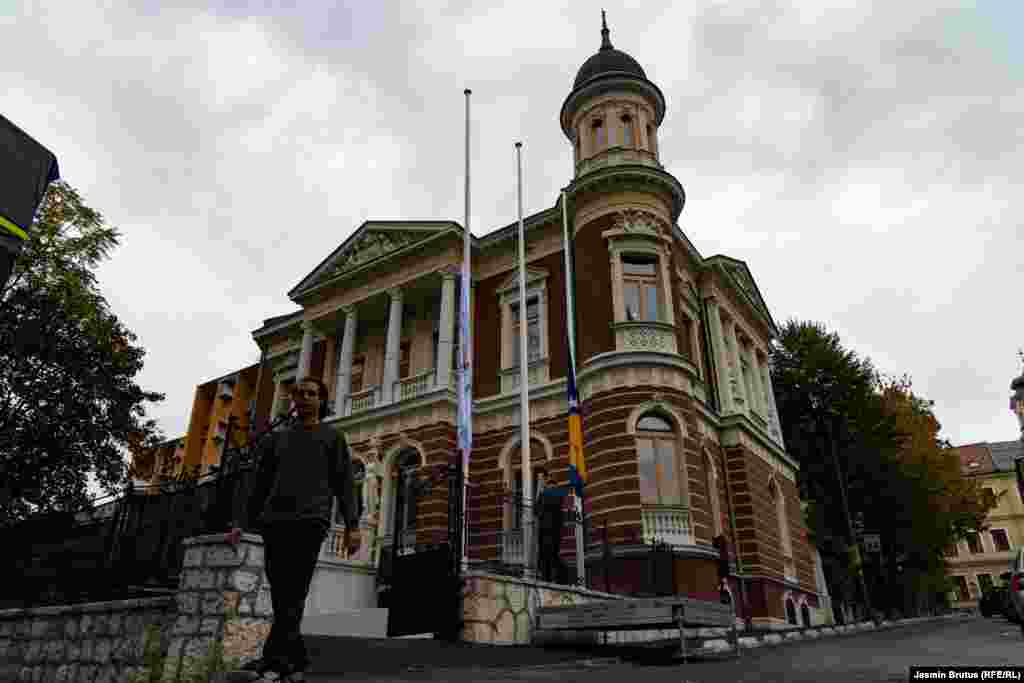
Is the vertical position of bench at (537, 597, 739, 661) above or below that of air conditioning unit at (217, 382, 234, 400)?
below

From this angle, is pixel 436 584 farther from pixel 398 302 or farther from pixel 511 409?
pixel 398 302

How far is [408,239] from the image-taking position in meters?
24.9

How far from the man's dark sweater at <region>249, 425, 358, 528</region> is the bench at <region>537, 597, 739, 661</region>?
17.0ft

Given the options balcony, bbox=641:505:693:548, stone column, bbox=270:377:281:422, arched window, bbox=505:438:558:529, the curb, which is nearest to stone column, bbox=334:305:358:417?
stone column, bbox=270:377:281:422

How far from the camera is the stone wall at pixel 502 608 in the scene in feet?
29.6

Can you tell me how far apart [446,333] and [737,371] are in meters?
10.6

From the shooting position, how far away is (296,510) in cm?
436

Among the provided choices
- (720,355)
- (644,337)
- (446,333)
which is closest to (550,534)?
(644,337)

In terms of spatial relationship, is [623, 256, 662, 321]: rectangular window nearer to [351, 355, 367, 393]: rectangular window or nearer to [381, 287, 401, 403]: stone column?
[381, 287, 401, 403]: stone column

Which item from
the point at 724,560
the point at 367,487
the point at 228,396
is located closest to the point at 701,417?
the point at 724,560

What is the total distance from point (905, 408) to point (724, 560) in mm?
23280

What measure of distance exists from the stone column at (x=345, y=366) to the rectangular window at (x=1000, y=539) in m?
69.0

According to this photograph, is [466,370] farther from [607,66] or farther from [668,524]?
[607,66]

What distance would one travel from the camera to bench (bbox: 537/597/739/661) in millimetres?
8477
